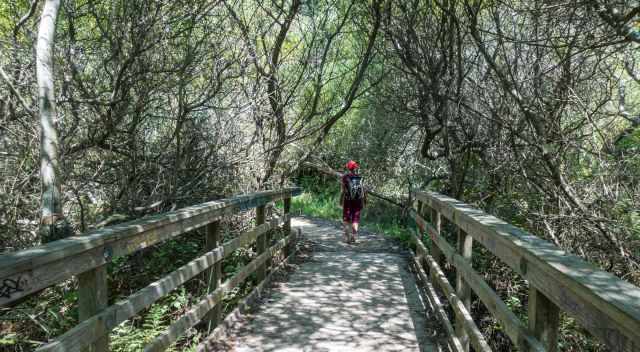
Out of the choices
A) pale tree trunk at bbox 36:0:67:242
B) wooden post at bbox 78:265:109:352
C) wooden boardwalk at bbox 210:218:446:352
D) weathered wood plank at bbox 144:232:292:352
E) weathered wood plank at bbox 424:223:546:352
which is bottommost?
wooden boardwalk at bbox 210:218:446:352

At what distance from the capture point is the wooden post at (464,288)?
4.19 meters

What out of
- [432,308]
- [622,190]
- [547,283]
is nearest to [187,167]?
[432,308]

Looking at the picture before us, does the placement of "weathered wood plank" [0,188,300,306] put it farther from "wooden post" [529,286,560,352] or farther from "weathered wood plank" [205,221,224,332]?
"wooden post" [529,286,560,352]

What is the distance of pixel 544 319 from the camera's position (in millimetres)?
2553

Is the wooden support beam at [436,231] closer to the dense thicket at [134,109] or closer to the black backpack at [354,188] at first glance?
the dense thicket at [134,109]

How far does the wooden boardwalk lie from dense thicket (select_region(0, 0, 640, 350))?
1.77 meters

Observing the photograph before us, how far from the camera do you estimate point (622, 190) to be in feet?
20.9

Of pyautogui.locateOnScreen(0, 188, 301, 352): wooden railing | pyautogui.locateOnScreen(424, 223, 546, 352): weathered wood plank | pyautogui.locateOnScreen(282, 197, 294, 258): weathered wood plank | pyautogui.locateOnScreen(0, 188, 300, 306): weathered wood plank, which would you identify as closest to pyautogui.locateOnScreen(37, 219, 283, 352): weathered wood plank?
pyautogui.locateOnScreen(0, 188, 301, 352): wooden railing

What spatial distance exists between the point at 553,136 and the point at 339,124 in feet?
44.7

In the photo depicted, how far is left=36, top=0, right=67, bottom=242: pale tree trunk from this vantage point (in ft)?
15.1

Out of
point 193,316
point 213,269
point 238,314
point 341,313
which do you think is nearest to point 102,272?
point 193,316

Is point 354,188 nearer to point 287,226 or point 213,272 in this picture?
point 287,226

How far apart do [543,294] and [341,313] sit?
3.31m

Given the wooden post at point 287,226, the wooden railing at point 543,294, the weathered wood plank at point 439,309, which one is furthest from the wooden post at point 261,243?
the wooden railing at point 543,294
